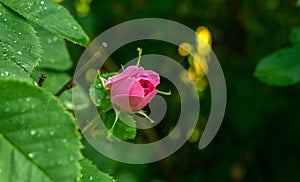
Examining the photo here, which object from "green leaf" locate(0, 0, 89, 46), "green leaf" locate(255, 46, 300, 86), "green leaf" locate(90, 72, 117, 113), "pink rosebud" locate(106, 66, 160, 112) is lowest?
"green leaf" locate(255, 46, 300, 86)

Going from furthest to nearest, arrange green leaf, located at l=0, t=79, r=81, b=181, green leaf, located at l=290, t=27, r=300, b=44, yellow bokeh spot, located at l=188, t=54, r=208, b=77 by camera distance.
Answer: yellow bokeh spot, located at l=188, t=54, r=208, b=77 → green leaf, located at l=290, t=27, r=300, b=44 → green leaf, located at l=0, t=79, r=81, b=181

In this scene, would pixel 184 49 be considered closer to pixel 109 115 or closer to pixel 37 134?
pixel 109 115

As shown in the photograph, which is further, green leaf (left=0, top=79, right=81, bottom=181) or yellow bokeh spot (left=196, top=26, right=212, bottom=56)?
yellow bokeh spot (left=196, top=26, right=212, bottom=56)

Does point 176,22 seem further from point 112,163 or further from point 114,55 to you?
point 112,163

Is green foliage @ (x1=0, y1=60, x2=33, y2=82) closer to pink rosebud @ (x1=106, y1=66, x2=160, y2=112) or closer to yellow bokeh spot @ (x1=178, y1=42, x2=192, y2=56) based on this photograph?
pink rosebud @ (x1=106, y1=66, x2=160, y2=112)

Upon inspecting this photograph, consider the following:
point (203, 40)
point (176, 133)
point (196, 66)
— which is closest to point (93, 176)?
point (176, 133)

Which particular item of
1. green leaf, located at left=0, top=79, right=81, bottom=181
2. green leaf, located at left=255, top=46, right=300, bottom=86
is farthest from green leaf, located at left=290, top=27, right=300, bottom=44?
green leaf, located at left=0, top=79, right=81, bottom=181
